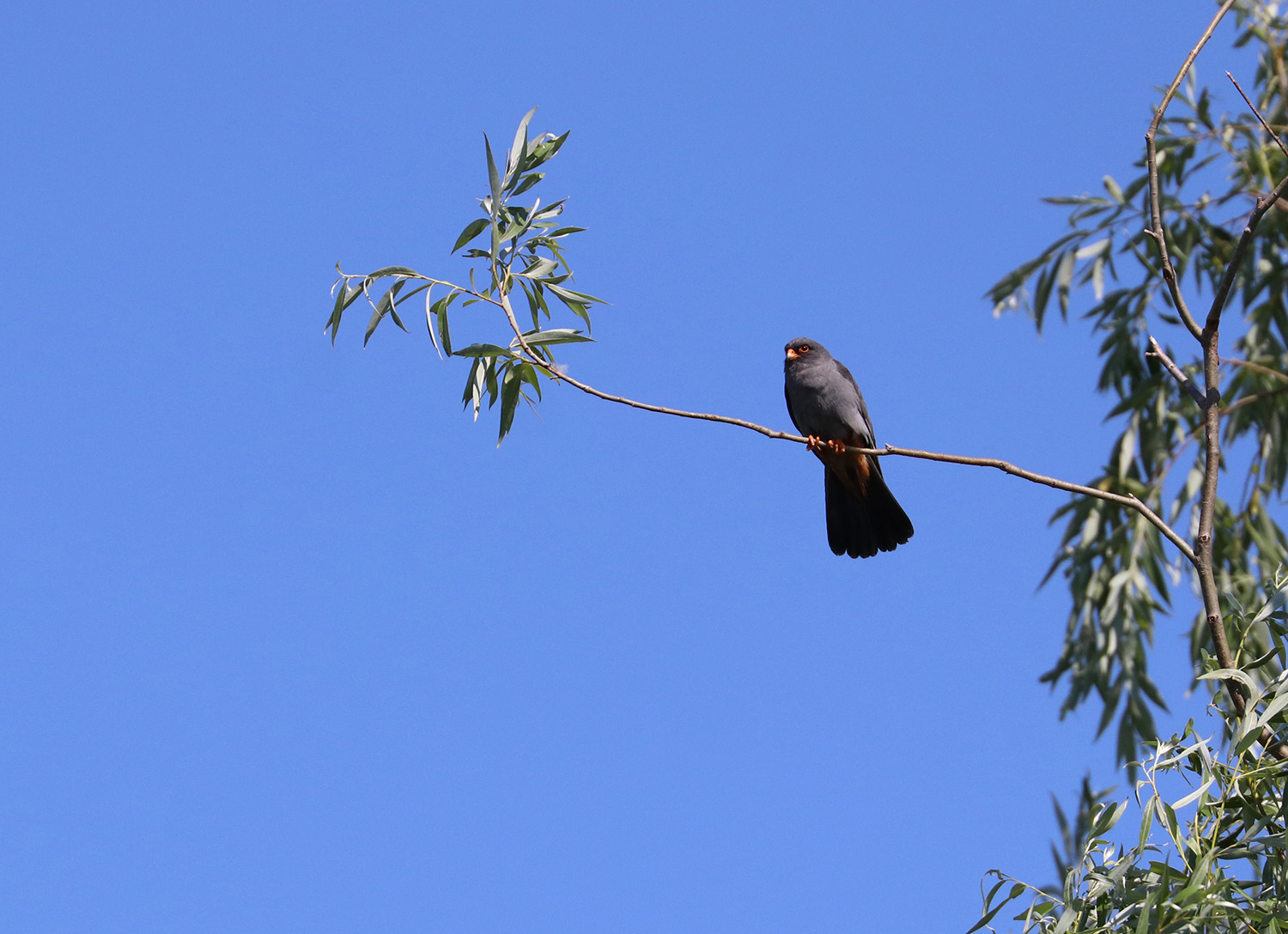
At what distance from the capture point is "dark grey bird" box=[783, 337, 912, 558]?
188 inches

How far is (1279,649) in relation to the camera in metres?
2.15

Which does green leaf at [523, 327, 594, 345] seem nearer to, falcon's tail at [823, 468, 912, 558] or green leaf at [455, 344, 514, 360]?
green leaf at [455, 344, 514, 360]

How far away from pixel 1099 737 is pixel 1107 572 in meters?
0.88

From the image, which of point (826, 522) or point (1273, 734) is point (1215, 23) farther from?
point (826, 522)

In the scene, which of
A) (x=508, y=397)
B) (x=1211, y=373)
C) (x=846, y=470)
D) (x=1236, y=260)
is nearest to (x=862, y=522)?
(x=846, y=470)

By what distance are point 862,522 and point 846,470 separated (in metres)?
0.23

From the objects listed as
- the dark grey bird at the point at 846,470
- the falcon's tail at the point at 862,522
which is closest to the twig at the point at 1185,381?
the dark grey bird at the point at 846,470

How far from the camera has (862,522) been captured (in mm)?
4883

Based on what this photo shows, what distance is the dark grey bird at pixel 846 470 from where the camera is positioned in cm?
477

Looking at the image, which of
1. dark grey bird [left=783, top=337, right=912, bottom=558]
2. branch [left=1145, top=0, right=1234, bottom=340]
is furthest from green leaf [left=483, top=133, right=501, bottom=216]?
dark grey bird [left=783, top=337, right=912, bottom=558]

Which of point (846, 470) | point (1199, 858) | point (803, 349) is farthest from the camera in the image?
point (803, 349)

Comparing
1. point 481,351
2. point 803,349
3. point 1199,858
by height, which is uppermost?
point 803,349

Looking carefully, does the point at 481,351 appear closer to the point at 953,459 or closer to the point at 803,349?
the point at 953,459

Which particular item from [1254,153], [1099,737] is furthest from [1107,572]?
[1254,153]
